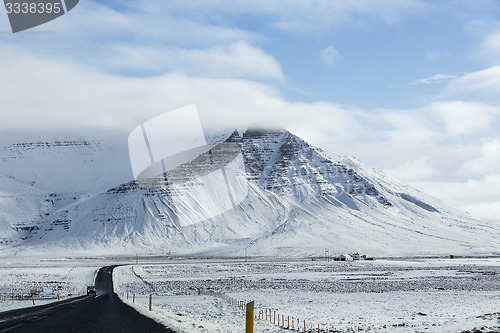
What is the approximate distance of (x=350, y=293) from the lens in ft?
190

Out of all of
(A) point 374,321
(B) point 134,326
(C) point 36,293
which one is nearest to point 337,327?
(A) point 374,321

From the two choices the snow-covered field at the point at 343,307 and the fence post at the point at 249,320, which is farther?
the snow-covered field at the point at 343,307

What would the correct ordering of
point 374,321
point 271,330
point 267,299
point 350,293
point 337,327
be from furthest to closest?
point 350,293
point 267,299
point 374,321
point 337,327
point 271,330

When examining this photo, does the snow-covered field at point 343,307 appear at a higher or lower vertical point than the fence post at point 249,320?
lower

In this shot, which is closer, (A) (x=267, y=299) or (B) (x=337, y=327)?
(B) (x=337, y=327)

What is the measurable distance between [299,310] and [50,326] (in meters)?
24.5

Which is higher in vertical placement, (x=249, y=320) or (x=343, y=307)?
(x=249, y=320)

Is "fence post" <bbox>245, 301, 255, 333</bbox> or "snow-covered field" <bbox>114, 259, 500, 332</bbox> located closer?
"fence post" <bbox>245, 301, 255, 333</bbox>

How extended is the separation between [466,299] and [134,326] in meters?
40.2

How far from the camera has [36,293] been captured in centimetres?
6119

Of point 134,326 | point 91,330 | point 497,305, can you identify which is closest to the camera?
point 91,330

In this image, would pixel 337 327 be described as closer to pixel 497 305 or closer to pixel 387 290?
pixel 497 305

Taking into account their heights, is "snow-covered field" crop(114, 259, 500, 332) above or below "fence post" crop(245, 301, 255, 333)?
below

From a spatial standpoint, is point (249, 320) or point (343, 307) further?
point (343, 307)
